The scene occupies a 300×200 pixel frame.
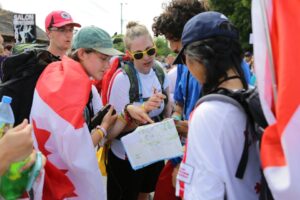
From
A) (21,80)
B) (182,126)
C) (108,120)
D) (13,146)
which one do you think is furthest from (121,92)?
(13,146)

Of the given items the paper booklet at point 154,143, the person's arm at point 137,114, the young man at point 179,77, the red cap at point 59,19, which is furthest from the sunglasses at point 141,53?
the red cap at point 59,19

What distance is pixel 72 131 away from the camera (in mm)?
1990

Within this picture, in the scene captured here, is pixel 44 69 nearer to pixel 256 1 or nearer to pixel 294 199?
pixel 256 1

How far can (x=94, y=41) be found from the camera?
266cm

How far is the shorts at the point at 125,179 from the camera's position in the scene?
331 centimetres

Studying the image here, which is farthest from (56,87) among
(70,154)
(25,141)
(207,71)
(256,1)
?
(256,1)

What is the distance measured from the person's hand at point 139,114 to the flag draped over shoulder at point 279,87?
151cm

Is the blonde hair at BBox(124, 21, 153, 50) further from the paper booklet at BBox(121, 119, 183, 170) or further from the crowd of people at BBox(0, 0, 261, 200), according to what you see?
the paper booklet at BBox(121, 119, 183, 170)

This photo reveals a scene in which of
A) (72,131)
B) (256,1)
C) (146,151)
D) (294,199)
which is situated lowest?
(146,151)

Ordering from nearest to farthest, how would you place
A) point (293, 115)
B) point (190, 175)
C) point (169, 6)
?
point (293, 115) → point (190, 175) → point (169, 6)

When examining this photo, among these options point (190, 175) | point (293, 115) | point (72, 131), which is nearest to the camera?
point (293, 115)

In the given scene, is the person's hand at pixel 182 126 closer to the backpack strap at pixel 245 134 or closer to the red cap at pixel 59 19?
the backpack strap at pixel 245 134

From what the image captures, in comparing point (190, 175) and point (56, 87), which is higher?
point (56, 87)

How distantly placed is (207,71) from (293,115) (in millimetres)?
537
